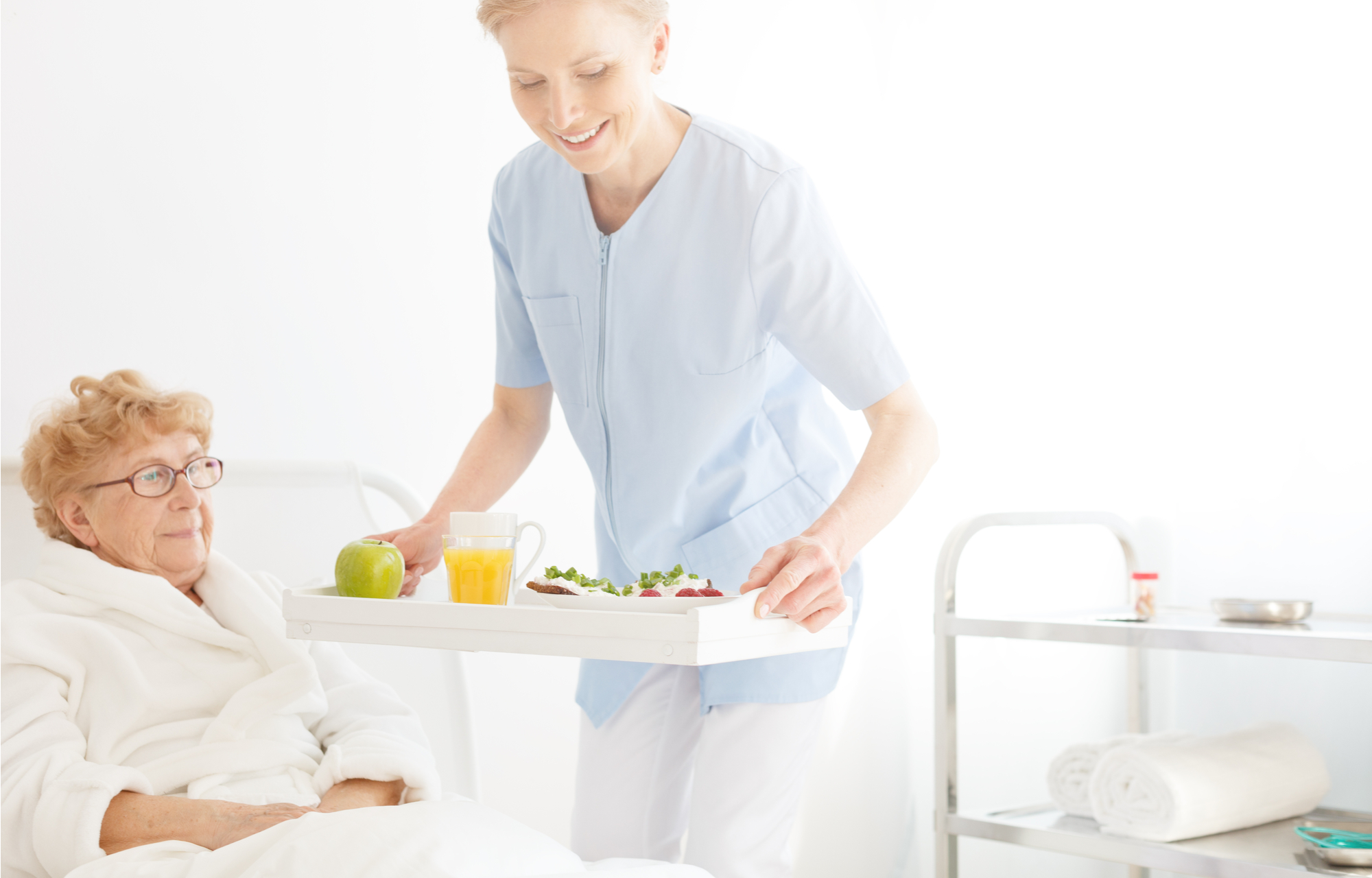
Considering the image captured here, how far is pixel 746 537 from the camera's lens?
1372mm

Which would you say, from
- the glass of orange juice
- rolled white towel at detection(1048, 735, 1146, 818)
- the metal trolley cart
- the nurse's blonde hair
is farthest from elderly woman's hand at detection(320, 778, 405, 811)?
rolled white towel at detection(1048, 735, 1146, 818)

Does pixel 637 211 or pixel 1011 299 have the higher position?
pixel 1011 299

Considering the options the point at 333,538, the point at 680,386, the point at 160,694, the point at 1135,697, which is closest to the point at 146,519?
the point at 160,694

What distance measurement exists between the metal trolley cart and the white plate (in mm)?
1132

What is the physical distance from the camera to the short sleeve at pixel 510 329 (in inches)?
59.1

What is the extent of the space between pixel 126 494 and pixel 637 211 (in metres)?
0.72

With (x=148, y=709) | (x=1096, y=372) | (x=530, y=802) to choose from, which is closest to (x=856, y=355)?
(x=148, y=709)

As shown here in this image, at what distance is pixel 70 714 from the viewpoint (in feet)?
4.26

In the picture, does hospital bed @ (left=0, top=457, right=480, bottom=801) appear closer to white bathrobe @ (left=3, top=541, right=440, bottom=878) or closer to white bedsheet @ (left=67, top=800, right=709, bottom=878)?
white bathrobe @ (left=3, top=541, right=440, bottom=878)

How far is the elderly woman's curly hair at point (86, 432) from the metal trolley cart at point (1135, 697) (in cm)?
134

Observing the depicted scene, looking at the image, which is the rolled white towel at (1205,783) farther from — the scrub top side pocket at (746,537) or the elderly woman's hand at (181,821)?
the elderly woman's hand at (181,821)

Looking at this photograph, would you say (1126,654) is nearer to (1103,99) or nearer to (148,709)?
(1103,99)

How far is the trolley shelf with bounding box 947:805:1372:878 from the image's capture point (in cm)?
174

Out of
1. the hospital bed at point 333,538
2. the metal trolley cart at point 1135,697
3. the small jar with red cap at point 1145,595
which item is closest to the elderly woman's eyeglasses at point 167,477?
the hospital bed at point 333,538
